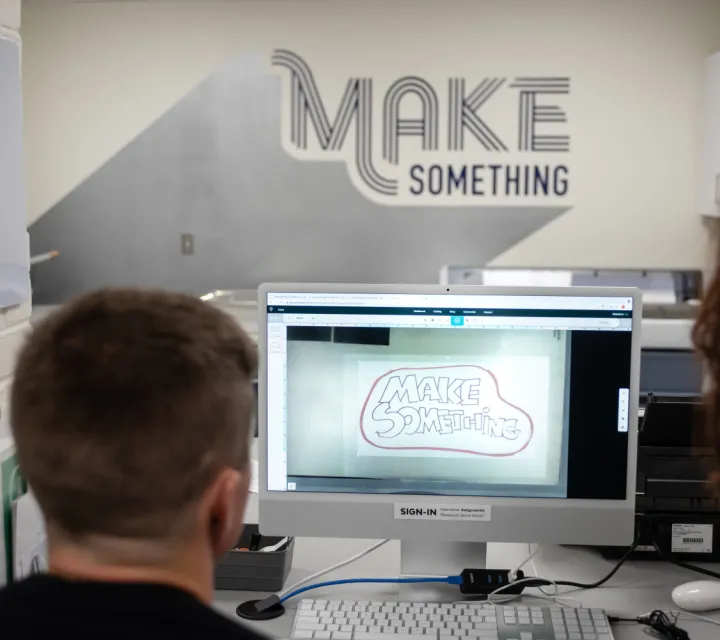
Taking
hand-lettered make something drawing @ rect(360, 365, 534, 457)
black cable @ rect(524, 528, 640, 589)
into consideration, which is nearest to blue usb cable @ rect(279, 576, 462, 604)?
black cable @ rect(524, 528, 640, 589)

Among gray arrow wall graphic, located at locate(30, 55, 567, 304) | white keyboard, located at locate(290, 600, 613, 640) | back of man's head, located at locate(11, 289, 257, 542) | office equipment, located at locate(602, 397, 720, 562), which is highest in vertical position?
gray arrow wall graphic, located at locate(30, 55, 567, 304)

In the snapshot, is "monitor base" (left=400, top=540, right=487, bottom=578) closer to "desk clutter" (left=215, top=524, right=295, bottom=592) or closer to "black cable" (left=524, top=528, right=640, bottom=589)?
"black cable" (left=524, top=528, right=640, bottom=589)

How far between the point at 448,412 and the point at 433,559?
10.8 inches

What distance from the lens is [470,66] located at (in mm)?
3883

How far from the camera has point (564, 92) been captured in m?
3.88

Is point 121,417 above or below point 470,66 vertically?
below

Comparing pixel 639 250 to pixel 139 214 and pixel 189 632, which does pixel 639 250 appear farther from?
pixel 189 632

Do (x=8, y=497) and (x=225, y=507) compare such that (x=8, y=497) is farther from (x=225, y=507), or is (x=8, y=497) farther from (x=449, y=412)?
(x=449, y=412)

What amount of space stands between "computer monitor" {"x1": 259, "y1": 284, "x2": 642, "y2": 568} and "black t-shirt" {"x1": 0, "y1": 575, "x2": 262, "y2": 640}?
2.19 ft

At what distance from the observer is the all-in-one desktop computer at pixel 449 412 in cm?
138

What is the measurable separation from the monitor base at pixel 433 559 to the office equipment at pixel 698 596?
0.32 m

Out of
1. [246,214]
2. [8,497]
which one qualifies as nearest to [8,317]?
[8,497]

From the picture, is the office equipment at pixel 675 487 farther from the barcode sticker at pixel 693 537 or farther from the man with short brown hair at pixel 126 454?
the man with short brown hair at pixel 126 454

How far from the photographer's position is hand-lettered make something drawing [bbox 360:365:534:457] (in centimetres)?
140
